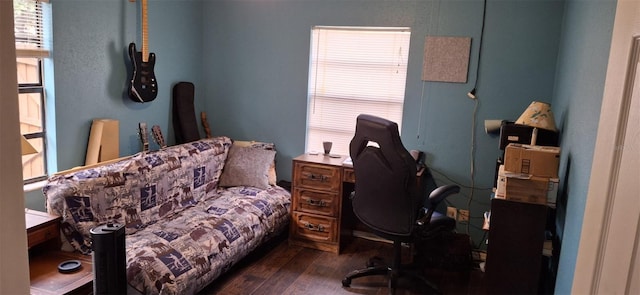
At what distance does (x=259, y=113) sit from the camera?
4.34 m

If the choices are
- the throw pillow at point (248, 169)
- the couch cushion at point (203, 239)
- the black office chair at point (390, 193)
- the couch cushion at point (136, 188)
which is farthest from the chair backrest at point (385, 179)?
the couch cushion at point (136, 188)

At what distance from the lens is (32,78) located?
9.65 feet

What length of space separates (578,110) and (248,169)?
2.61m

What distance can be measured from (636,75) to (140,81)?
3495mm

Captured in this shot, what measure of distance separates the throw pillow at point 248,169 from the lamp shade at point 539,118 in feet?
6.99

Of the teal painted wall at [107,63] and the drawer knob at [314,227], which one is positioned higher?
the teal painted wall at [107,63]

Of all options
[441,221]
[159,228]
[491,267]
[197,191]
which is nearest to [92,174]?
[159,228]

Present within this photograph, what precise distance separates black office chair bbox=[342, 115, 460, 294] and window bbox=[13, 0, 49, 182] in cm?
202

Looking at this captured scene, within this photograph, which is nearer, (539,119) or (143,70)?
(539,119)

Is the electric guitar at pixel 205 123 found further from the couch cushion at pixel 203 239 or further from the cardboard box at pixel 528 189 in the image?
the cardboard box at pixel 528 189

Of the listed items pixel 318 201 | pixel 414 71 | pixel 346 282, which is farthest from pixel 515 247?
pixel 414 71

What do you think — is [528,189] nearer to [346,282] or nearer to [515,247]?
[515,247]

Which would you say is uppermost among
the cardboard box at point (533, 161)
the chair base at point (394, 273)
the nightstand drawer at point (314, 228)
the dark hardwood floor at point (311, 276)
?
the cardboard box at point (533, 161)

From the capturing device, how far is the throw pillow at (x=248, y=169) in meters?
4.03
